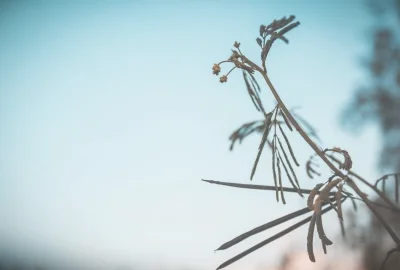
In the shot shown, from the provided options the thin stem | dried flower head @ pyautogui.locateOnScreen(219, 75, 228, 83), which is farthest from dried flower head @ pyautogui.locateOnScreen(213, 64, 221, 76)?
the thin stem

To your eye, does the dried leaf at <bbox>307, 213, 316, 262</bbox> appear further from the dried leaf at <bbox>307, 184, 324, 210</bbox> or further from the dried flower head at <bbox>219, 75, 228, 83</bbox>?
the dried flower head at <bbox>219, 75, 228, 83</bbox>

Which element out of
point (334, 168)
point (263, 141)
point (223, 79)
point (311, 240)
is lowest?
point (311, 240)

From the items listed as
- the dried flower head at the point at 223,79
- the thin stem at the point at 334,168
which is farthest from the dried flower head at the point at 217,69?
the thin stem at the point at 334,168

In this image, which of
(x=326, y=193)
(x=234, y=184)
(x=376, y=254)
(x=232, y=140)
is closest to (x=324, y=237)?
(x=326, y=193)

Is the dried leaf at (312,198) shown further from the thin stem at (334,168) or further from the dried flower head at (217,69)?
the dried flower head at (217,69)

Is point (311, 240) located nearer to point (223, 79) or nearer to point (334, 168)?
point (334, 168)

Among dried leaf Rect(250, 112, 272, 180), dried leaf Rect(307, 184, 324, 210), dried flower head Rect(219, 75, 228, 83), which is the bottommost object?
dried leaf Rect(307, 184, 324, 210)

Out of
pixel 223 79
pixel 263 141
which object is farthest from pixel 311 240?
pixel 223 79

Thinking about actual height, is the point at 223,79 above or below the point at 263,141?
above

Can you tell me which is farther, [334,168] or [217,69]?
[217,69]

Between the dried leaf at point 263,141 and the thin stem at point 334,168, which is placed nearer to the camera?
the thin stem at point 334,168

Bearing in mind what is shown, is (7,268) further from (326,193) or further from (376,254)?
(326,193)
